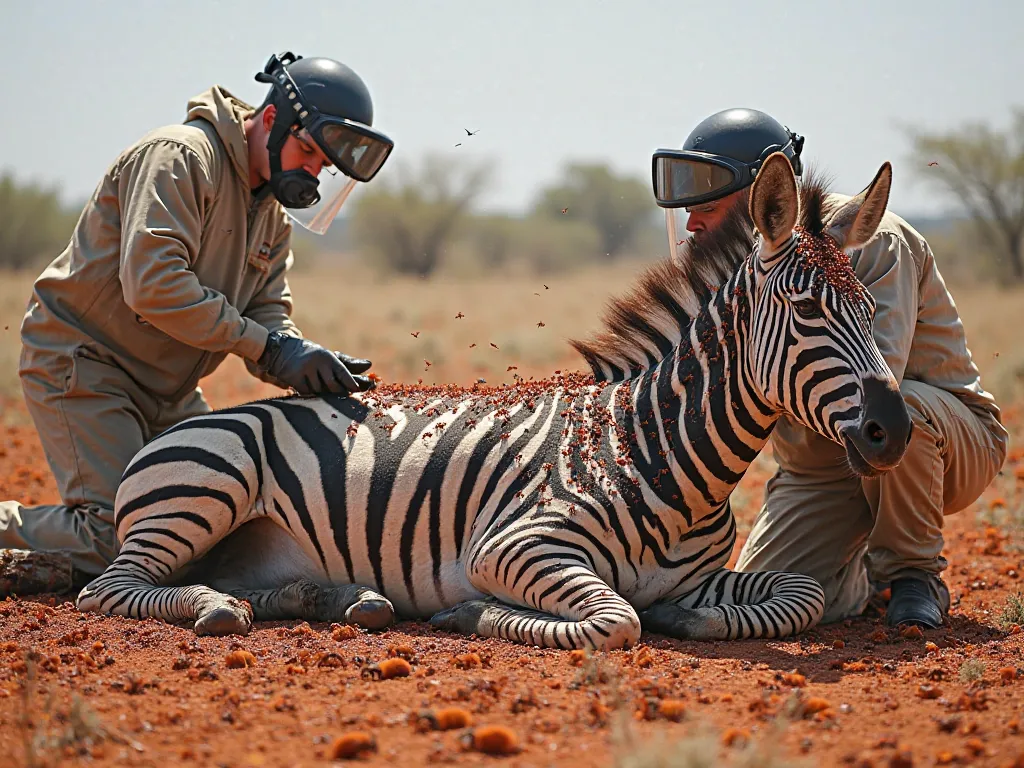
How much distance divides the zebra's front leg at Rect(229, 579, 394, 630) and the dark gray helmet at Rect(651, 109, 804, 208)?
261cm

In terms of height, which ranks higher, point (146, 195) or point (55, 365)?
point (146, 195)

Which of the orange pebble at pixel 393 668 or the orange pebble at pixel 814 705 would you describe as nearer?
the orange pebble at pixel 814 705

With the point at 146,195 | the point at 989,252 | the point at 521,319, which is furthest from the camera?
the point at 989,252

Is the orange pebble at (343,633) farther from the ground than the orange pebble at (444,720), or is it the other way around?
the orange pebble at (444,720)

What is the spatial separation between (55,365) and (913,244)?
4664 mm

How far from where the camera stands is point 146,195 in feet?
17.6

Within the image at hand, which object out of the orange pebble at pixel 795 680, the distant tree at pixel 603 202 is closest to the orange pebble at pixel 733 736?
the orange pebble at pixel 795 680

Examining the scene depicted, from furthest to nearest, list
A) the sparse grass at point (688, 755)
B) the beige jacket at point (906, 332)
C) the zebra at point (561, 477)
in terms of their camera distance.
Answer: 1. the beige jacket at point (906, 332)
2. the zebra at point (561, 477)
3. the sparse grass at point (688, 755)

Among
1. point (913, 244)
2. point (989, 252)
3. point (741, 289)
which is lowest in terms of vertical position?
point (741, 289)

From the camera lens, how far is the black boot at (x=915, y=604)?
17.0 ft

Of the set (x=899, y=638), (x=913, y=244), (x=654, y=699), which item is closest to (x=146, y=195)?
(x=654, y=699)

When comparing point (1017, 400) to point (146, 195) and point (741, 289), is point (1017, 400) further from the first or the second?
point (146, 195)

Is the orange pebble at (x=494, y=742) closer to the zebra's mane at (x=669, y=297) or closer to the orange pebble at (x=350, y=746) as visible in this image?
the orange pebble at (x=350, y=746)

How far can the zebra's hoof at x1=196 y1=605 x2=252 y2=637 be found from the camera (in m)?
4.54
